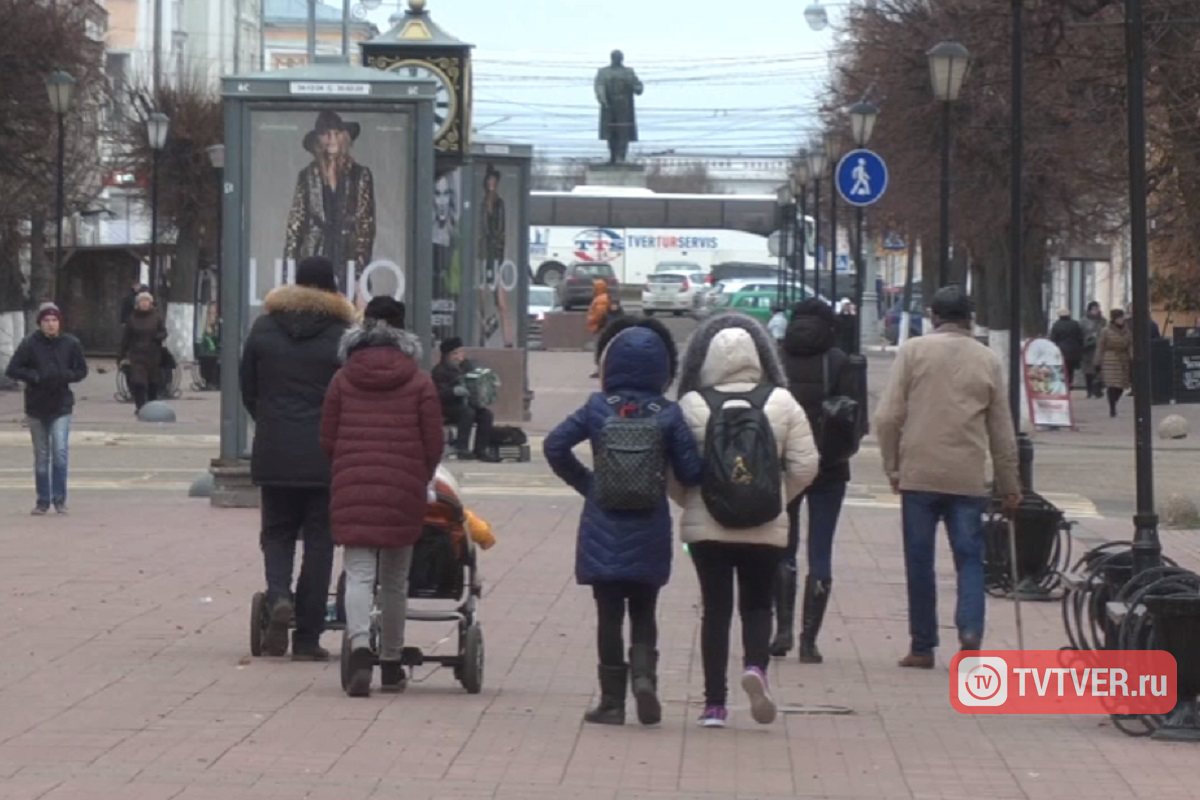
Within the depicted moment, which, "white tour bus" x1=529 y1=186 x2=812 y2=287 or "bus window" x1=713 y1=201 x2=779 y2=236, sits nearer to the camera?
"white tour bus" x1=529 y1=186 x2=812 y2=287

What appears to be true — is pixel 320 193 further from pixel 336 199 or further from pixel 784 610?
pixel 784 610

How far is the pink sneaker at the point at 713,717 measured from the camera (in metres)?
8.97

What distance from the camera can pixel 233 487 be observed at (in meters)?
18.4

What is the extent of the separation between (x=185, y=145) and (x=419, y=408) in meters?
40.1

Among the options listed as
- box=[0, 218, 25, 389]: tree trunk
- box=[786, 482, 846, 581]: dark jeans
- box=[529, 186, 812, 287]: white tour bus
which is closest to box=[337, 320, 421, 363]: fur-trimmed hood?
box=[786, 482, 846, 581]: dark jeans

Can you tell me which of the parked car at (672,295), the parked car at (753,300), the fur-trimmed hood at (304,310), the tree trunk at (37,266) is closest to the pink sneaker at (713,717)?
Answer: the fur-trimmed hood at (304,310)

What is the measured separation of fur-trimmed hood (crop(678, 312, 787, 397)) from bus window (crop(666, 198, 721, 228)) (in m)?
73.3

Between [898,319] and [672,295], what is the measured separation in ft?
34.5

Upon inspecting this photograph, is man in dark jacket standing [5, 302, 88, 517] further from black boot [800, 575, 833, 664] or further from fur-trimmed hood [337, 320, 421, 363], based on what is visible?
fur-trimmed hood [337, 320, 421, 363]

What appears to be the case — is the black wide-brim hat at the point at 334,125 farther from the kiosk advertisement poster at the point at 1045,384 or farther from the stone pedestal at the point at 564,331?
the stone pedestal at the point at 564,331

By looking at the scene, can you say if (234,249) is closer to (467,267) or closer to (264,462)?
(264,462)

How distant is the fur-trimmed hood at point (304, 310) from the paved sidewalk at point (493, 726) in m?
1.51

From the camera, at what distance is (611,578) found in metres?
8.69

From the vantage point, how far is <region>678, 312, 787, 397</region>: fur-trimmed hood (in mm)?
8844
